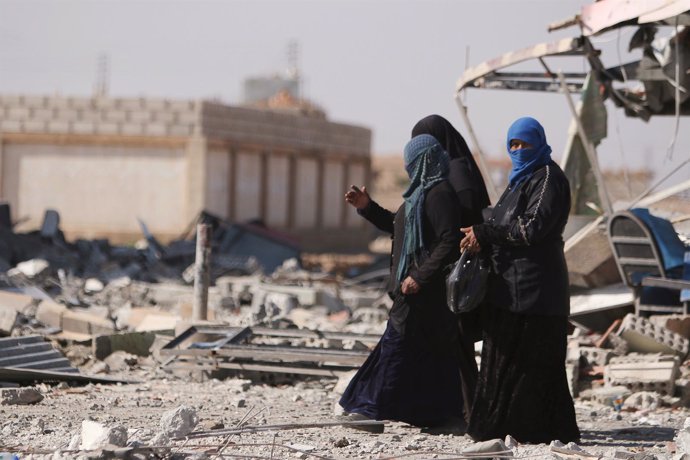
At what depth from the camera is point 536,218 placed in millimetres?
5570

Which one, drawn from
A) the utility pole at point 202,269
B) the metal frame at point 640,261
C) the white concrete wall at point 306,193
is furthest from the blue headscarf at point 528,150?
the white concrete wall at point 306,193

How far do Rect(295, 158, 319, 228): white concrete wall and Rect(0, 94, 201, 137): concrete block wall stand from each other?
450cm

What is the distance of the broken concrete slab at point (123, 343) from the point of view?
8.88 meters

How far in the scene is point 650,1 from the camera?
8.90 meters

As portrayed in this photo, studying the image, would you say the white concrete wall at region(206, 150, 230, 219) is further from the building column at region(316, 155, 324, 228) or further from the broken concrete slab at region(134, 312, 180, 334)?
the broken concrete slab at region(134, 312, 180, 334)

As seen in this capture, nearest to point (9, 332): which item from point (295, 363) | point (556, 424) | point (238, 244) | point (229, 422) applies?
point (295, 363)

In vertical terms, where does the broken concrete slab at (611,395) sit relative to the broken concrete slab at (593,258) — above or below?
below

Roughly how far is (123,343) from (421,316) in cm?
356

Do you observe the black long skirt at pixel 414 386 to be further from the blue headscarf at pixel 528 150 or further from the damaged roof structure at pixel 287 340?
the blue headscarf at pixel 528 150

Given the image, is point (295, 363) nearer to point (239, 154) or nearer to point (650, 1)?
point (650, 1)

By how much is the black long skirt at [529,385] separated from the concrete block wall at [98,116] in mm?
18370

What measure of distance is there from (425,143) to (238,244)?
13280 millimetres

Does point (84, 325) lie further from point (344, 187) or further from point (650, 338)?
point (344, 187)

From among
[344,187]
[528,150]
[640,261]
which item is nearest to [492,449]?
[528,150]
